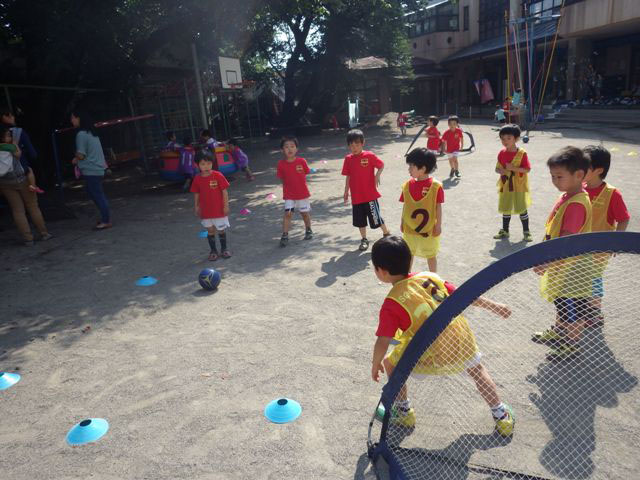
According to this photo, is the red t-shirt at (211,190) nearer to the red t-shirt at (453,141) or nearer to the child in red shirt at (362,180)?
the child in red shirt at (362,180)

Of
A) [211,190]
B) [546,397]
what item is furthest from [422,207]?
[211,190]

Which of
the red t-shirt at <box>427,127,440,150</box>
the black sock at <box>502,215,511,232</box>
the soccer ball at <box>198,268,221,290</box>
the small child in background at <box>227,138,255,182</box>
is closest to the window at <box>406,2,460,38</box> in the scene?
the red t-shirt at <box>427,127,440,150</box>

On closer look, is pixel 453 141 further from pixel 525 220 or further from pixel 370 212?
pixel 370 212

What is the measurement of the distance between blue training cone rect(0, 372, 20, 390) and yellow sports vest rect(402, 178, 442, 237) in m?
3.62

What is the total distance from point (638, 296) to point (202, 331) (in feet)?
12.1

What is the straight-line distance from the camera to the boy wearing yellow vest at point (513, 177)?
6.11 meters

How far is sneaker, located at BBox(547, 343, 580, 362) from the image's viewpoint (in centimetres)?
330

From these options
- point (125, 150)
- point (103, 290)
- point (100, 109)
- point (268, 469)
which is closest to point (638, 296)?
point (268, 469)

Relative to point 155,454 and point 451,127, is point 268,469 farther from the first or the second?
point 451,127

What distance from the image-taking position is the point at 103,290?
18.7 ft

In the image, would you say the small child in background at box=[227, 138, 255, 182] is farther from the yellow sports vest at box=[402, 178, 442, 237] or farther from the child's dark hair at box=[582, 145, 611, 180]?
the child's dark hair at box=[582, 145, 611, 180]

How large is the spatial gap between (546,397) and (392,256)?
1.54 meters

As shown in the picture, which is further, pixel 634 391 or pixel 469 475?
pixel 634 391

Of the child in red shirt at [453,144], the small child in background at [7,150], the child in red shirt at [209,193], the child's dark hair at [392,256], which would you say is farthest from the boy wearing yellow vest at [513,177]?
the small child in background at [7,150]
